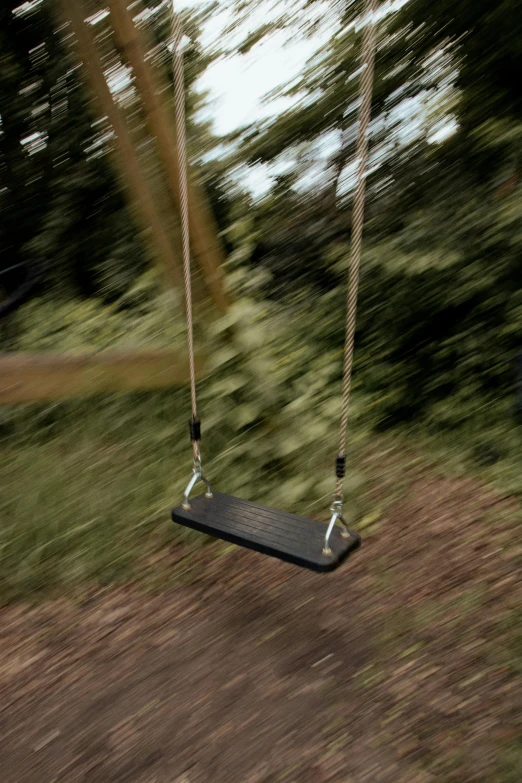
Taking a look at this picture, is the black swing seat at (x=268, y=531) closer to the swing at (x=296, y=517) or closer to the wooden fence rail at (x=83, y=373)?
the swing at (x=296, y=517)

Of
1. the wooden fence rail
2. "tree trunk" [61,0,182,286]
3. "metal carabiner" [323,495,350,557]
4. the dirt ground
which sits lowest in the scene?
the dirt ground

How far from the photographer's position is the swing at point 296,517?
1459mm

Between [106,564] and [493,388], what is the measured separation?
221cm

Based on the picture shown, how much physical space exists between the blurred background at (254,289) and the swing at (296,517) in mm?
452

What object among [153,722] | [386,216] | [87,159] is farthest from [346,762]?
[87,159]

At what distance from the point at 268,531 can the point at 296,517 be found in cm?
15

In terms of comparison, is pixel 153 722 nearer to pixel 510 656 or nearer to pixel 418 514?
pixel 510 656

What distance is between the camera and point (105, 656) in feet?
6.28

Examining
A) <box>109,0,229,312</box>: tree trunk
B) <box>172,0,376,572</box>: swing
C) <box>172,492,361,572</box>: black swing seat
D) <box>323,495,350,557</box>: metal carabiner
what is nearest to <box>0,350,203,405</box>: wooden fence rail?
<box>109,0,229,312</box>: tree trunk

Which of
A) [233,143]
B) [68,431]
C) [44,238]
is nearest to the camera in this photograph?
[68,431]

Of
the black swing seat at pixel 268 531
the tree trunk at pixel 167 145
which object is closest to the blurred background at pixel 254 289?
the tree trunk at pixel 167 145

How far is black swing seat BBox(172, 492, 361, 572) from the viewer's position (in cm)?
156

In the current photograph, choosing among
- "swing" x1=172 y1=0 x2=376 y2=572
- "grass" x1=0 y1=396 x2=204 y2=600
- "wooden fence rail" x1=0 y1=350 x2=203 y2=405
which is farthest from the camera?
"grass" x1=0 y1=396 x2=204 y2=600

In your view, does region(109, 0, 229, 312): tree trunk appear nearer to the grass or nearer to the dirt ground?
the grass
